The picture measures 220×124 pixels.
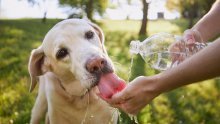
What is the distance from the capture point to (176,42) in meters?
3.57

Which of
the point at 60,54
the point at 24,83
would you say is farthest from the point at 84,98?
the point at 24,83

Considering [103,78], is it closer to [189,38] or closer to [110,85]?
[110,85]

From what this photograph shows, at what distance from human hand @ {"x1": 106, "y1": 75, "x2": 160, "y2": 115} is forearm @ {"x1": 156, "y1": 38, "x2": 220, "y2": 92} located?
0.06 m

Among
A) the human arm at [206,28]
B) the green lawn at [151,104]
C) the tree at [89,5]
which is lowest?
the tree at [89,5]

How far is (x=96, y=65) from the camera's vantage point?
3.38 metres

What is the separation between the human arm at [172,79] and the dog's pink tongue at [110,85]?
0.12 meters

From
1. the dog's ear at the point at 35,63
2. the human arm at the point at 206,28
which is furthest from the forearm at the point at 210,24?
the dog's ear at the point at 35,63

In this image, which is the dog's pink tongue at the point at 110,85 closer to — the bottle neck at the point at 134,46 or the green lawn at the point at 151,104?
the bottle neck at the point at 134,46

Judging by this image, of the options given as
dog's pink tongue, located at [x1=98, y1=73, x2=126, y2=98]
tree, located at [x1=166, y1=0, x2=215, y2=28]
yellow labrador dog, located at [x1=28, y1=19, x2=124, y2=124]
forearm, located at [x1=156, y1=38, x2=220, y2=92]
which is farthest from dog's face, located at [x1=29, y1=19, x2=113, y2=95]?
tree, located at [x1=166, y1=0, x2=215, y2=28]

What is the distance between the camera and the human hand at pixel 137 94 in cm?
263

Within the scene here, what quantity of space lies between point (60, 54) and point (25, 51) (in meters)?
7.49

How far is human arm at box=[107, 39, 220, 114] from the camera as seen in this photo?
2298 mm

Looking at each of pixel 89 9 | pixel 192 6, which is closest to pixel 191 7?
pixel 192 6

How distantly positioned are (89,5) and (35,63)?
56.0 feet
